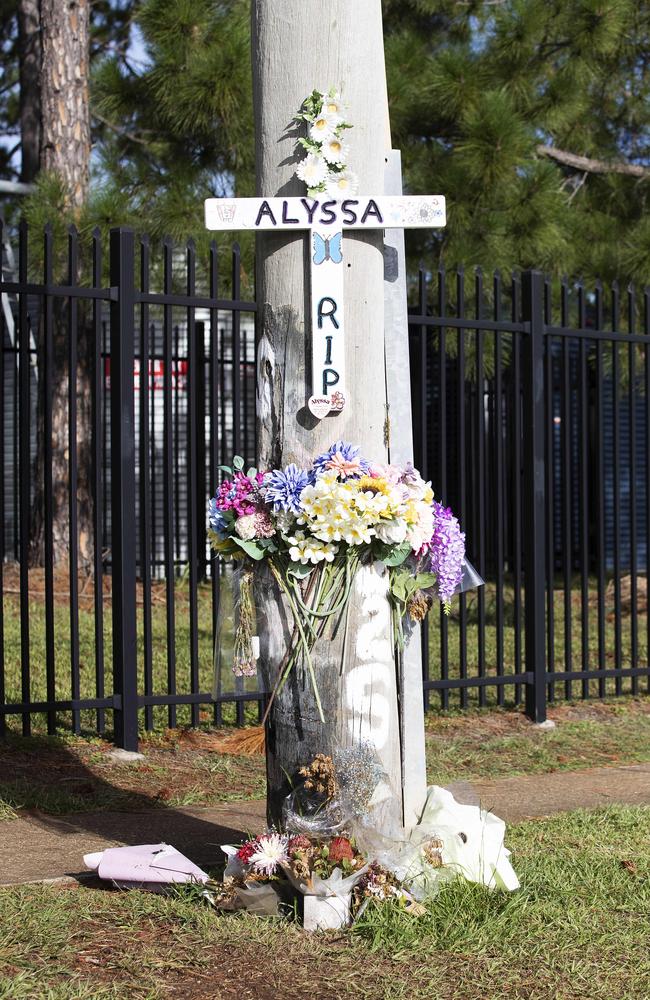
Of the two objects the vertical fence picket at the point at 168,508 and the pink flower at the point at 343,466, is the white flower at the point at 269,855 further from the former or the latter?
the vertical fence picket at the point at 168,508

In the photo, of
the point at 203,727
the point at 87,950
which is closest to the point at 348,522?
the point at 87,950

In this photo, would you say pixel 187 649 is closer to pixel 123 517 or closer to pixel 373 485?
pixel 123 517

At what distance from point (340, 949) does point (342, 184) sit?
7.47 ft

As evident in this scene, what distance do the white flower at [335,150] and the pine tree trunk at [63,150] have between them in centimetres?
828

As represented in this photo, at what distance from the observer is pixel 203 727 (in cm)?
675

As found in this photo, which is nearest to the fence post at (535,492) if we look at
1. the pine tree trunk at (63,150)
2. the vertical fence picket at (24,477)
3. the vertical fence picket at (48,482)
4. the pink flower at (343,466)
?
the vertical fence picket at (48,482)

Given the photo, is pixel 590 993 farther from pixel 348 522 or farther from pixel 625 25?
pixel 625 25

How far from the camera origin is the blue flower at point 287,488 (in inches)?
143

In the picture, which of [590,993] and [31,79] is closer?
[590,993]

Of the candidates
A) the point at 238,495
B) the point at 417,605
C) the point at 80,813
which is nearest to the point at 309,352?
the point at 238,495

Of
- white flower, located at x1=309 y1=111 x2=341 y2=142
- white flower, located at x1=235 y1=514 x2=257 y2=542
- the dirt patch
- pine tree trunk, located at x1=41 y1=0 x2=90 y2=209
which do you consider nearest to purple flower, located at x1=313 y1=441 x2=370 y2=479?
white flower, located at x1=235 y1=514 x2=257 y2=542

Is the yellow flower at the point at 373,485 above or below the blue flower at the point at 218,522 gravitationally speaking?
above

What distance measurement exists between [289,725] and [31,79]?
43.2 feet

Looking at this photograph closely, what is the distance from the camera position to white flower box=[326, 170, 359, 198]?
12.3 feet
